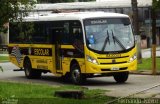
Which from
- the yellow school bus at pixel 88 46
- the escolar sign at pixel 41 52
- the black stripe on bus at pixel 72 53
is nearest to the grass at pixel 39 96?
the yellow school bus at pixel 88 46

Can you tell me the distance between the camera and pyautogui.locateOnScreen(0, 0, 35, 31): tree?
13670 millimetres

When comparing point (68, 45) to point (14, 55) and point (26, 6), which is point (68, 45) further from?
point (26, 6)

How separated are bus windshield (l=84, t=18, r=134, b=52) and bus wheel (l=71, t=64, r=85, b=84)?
125cm

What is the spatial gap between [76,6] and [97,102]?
56.3 meters

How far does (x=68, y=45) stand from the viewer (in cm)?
2323

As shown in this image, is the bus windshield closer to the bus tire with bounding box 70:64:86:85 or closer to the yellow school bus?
the yellow school bus

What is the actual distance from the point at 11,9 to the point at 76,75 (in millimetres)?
9071

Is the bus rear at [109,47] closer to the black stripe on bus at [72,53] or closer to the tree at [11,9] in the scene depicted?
the black stripe on bus at [72,53]

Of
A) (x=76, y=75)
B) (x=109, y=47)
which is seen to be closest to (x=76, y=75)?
(x=76, y=75)

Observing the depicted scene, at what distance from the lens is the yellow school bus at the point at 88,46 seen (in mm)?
22031

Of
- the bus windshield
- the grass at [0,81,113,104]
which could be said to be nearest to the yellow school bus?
the bus windshield

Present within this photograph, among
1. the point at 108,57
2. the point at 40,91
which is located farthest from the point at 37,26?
the point at 40,91

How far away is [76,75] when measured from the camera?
2273cm

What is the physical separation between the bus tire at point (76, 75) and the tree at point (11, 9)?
25.7ft
